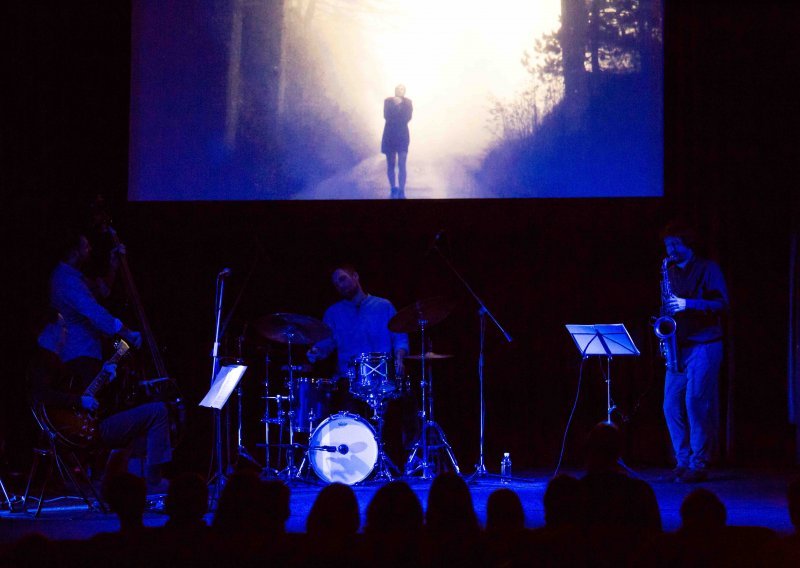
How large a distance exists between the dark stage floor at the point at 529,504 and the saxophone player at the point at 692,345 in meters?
0.30

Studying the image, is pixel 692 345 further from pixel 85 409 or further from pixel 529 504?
pixel 85 409

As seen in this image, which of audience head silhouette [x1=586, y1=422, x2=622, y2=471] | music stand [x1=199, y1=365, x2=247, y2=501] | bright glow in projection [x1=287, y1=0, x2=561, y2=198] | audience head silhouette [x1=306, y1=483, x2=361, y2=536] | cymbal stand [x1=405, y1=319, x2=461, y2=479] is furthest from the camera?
bright glow in projection [x1=287, y1=0, x2=561, y2=198]

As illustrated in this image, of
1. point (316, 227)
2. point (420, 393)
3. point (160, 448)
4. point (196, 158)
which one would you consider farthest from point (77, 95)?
point (420, 393)

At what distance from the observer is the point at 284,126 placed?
7484 millimetres

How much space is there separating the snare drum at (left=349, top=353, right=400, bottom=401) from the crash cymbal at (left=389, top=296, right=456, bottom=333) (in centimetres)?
28

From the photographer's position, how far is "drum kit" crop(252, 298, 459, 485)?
6.59 metres

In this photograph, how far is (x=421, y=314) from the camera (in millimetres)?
6578

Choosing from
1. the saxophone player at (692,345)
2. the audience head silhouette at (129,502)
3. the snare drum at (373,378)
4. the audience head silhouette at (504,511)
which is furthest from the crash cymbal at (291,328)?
the audience head silhouette at (504,511)

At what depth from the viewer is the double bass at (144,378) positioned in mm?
5867

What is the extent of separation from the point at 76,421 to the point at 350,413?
6.44 feet

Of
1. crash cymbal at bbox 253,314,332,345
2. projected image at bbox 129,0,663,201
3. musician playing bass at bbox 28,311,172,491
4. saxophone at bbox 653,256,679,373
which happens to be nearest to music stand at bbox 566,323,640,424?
saxophone at bbox 653,256,679,373

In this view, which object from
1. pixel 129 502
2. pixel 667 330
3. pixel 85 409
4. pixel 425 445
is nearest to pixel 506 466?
pixel 425 445

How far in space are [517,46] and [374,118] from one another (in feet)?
4.17

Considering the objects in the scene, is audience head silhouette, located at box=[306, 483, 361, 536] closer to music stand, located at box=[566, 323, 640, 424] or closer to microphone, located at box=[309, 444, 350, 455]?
music stand, located at box=[566, 323, 640, 424]
